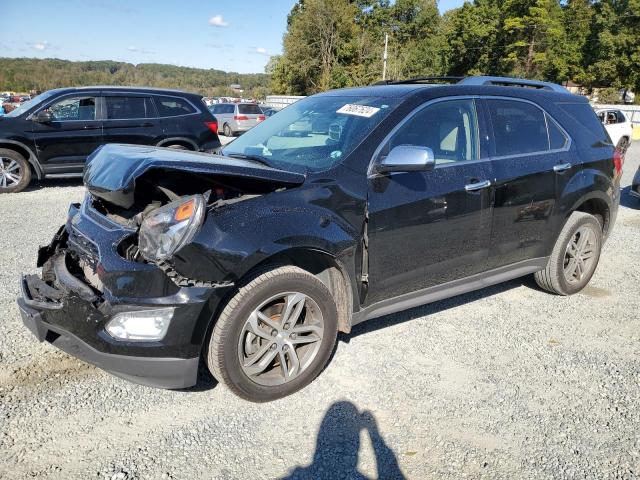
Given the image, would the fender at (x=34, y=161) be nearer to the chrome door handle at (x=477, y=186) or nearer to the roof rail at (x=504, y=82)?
the roof rail at (x=504, y=82)

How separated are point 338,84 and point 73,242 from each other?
52470 mm

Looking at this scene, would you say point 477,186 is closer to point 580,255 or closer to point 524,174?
point 524,174

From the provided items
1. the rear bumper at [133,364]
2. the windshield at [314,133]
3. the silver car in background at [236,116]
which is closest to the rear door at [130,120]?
the windshield at [314,133]

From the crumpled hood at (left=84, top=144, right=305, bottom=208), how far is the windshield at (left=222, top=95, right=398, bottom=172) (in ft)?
1.27

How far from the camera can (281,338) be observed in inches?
112

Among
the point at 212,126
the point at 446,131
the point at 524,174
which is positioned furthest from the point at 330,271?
the point at 212,126

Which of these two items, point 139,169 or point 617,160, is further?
point 617,160

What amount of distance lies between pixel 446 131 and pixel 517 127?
30.2 inches

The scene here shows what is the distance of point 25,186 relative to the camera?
9.08 m

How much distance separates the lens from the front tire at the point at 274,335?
104 inches

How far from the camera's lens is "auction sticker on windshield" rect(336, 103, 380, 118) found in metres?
3.36

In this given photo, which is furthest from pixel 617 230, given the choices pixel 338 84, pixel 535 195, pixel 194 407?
pixel 338 84

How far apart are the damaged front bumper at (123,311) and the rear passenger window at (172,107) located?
7668mm

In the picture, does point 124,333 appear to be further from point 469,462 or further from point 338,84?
point 338,84
